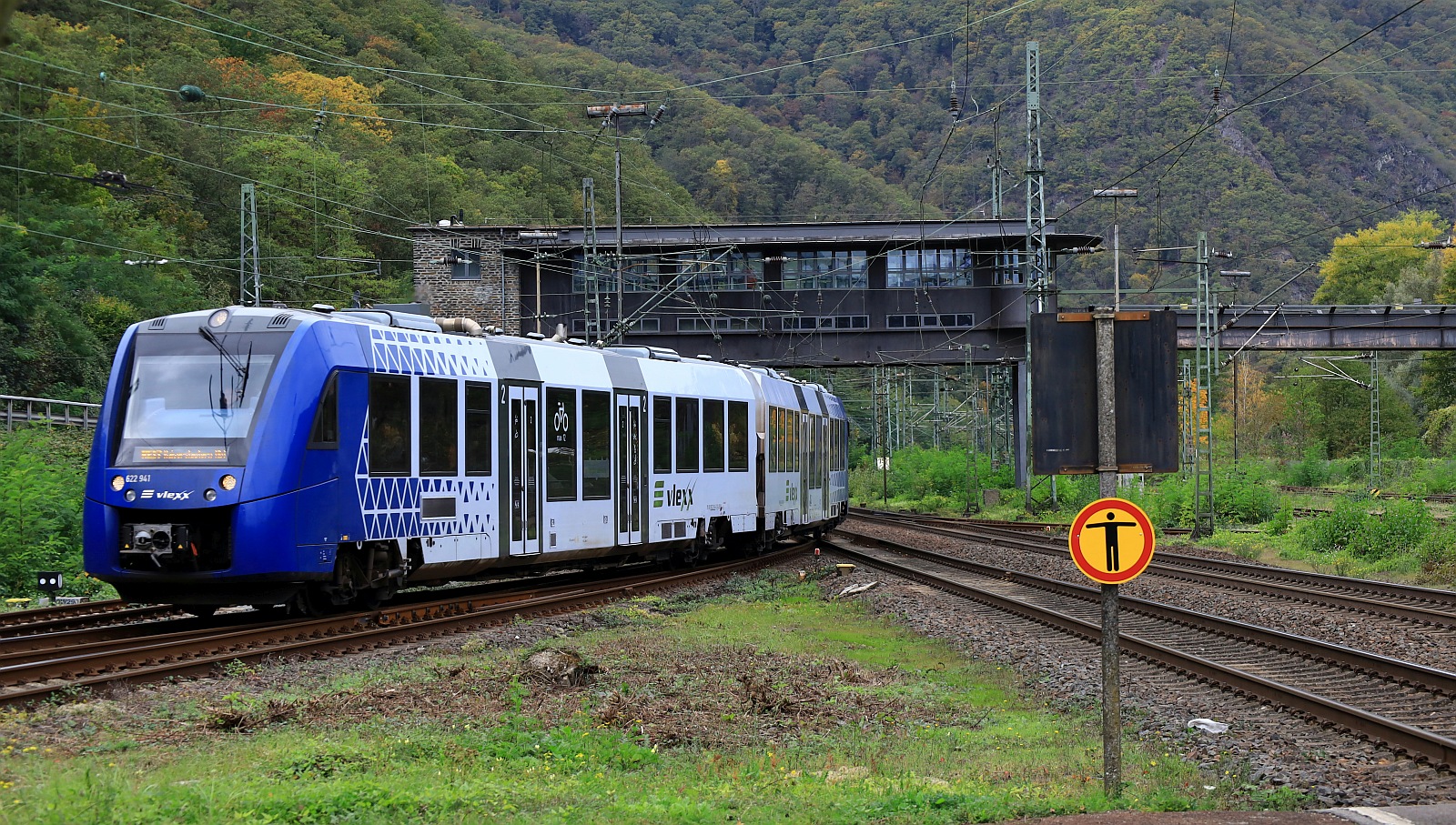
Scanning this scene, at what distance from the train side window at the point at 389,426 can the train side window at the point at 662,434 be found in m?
6.30

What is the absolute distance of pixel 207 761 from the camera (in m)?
7.56

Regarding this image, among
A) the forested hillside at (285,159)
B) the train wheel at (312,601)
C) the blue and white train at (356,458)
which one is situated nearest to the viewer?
the blue and white train at (356,458)

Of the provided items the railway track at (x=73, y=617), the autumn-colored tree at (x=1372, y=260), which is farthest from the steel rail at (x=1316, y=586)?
the autumn-colored tree at (x=1372, y=260)

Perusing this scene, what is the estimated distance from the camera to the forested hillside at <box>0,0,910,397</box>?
47250 mm

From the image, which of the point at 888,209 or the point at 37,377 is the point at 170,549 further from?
the point at 888,209

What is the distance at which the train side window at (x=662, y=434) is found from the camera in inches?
813

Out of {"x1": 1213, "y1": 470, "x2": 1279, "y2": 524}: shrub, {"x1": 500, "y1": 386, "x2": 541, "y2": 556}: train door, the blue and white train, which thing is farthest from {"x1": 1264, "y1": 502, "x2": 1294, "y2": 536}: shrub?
{"x1": 500, "y1": 386, "x2": 541, "y2": 556}: train door

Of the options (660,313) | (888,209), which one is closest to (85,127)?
(660,313)

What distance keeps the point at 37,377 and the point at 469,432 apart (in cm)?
3244

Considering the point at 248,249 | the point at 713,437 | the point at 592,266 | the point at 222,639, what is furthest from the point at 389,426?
the point at 248,249

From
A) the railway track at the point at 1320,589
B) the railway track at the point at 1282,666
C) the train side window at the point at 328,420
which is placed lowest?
the railway track at the point at 1320,589

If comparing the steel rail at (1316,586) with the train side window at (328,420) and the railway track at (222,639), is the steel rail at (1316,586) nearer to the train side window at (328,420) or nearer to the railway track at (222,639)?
the railway track at (222,639)

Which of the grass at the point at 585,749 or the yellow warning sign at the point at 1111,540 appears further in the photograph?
the yellow warning sign at the point at 1111,540

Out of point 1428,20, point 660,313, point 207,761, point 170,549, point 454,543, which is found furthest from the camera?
point 1428,20
